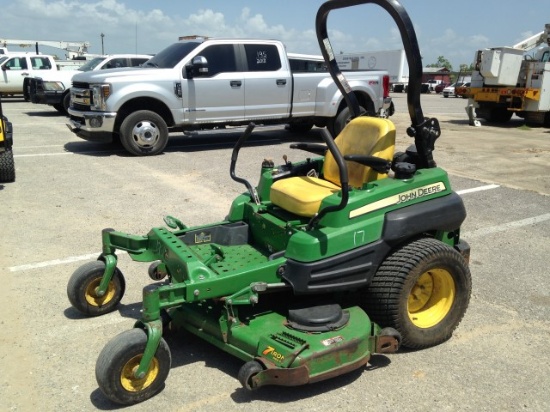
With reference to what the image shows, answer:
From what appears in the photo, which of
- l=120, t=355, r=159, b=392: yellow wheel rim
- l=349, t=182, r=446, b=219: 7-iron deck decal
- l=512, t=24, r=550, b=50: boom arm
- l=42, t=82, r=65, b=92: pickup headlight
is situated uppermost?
l=512, t=24, r=550, b=50: boom arm

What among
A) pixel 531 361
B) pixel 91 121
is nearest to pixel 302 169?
pixel 531 361

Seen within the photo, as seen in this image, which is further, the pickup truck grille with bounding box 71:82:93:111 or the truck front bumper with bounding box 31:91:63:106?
the truck front bumper with bounding box 31:91:63:106

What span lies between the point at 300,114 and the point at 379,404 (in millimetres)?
9171

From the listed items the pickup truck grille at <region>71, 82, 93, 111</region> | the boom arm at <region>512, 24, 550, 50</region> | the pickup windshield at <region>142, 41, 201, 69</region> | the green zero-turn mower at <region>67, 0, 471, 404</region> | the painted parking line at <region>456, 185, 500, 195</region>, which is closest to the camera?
the green zero-turn mower at <region>67, 0, 471, 404</region>

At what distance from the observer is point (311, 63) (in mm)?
11688

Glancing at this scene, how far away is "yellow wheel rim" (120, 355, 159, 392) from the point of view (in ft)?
9.69

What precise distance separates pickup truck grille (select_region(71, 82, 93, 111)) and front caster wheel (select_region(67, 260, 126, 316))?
665 cm

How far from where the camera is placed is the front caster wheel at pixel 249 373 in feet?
9.51

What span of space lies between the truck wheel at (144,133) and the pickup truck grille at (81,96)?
825mm

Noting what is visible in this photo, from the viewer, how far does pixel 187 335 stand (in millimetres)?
3785

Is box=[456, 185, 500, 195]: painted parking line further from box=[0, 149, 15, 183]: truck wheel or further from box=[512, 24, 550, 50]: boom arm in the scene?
box=[512, 24, 550, 50]: boom arm

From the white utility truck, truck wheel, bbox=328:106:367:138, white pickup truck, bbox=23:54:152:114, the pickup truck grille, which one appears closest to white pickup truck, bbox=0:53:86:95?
white pickup truck, bbox=23:54:152:114

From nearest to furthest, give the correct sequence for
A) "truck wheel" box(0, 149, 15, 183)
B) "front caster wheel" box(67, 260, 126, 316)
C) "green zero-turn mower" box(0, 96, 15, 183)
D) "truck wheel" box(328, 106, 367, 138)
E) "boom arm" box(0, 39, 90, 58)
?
"front caster wheel" box(67, 260, 126, 316) < "green zero-turn mower" box(0, 96, 15, 183) < "truck wheel" box(0, 149, 15, 183) < "truck wheel" box(328, 106, 367, 138) < "boom arm" box(0, 39, 90, 58)

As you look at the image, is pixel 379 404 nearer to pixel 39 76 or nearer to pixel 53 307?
pixel 53 307
